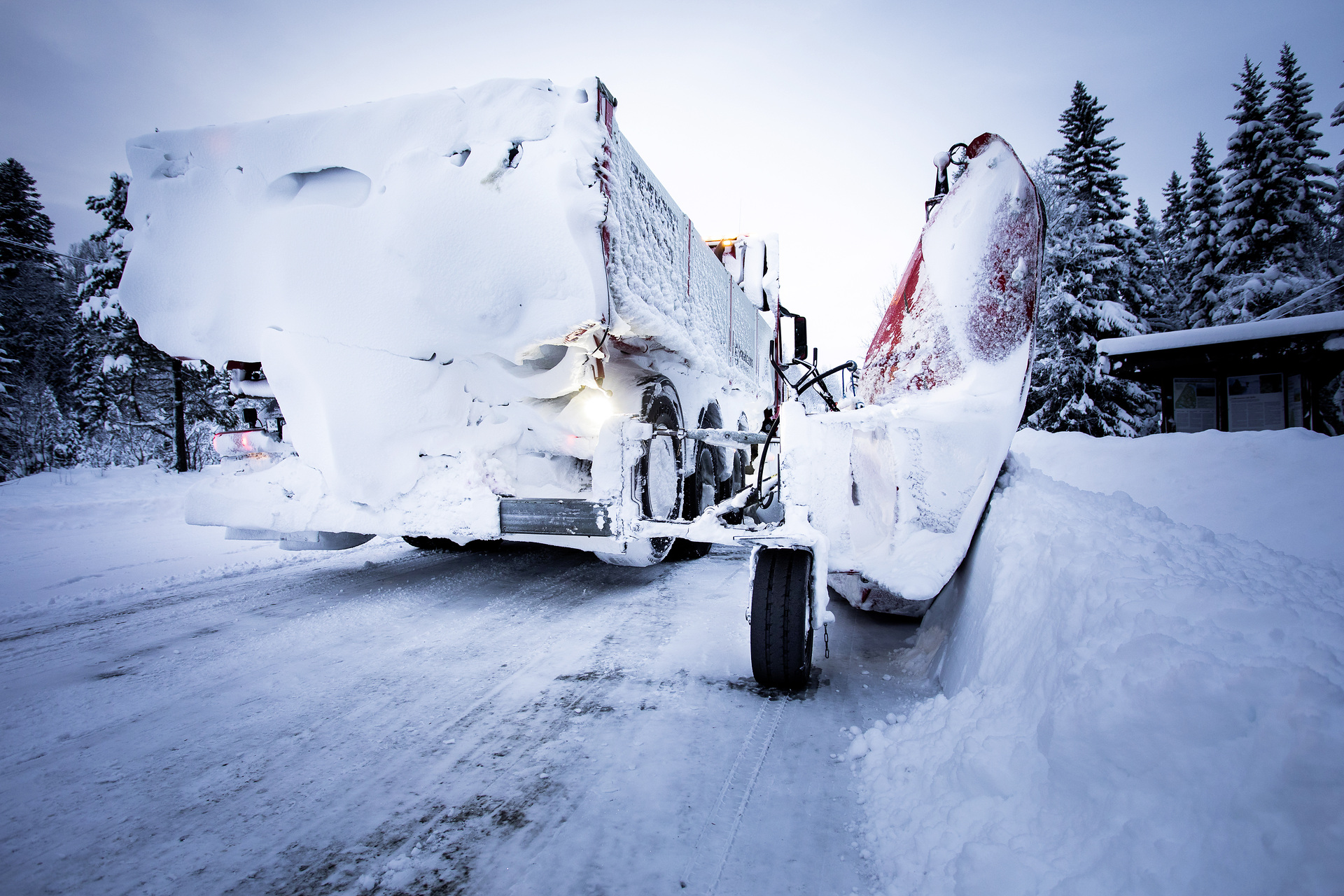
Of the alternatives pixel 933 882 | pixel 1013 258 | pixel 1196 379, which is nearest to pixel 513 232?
pixel 1013 258

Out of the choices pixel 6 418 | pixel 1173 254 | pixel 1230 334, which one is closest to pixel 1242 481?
pixel 1230 334

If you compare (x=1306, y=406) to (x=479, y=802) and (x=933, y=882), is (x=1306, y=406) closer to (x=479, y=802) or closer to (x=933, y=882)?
(x=933, y=882)

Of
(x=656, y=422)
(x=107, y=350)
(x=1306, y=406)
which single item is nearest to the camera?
(x=656, y=422)

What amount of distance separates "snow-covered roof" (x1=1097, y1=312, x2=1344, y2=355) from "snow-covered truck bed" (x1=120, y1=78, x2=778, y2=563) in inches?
494

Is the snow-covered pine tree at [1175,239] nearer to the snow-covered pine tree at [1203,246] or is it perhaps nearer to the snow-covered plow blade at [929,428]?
the snow-covered pine tree at [1203,246]

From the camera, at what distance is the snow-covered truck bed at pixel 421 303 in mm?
2676

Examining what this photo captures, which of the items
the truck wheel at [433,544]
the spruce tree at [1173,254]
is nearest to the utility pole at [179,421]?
the truck wheel at [433,544]

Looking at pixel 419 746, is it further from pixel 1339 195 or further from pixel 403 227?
pixel 1339 195

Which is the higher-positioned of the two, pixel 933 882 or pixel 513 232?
pixel 513 232

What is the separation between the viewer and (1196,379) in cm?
1238

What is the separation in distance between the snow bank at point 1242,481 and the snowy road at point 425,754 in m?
2.29

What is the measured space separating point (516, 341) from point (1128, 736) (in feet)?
8.92

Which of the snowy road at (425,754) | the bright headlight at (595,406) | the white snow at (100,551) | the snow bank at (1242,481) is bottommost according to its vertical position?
the snowy road at (425,754)

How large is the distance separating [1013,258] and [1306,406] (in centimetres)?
1349
